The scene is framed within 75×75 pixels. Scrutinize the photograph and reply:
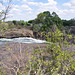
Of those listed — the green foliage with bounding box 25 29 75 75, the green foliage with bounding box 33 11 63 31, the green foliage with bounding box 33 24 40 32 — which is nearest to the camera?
the green foliage with bounding box 25 29 75 75

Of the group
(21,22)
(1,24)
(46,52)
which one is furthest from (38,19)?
(46,52)

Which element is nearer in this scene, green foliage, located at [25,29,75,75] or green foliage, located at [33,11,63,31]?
green foliage, located at [25,29,75,75]

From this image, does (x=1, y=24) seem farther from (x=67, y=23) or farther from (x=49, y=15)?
(x=67, y=23)

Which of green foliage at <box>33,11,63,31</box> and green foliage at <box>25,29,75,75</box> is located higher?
green foliage at <box>33,11,63,31</box>

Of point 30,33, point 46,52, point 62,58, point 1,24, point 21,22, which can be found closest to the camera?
point 62,58

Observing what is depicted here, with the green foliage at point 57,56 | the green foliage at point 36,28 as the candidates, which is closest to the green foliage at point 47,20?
the green foliage at point 36,28

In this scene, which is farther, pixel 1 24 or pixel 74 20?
pixel 74 20

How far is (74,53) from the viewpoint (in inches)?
156

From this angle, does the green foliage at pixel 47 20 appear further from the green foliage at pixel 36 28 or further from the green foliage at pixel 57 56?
the green foliage at pixel 57 56

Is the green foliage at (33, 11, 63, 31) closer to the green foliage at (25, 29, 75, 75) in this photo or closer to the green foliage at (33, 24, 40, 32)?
the green foliage at (33, 24, 40, 32)

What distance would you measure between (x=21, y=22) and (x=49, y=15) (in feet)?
24.2

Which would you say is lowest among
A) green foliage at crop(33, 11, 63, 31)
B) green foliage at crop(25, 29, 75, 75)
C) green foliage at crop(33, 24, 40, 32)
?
green foliage at crop(25, 29, 75, 75)

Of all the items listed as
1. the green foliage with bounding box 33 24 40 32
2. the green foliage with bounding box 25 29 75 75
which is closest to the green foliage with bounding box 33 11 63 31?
the green foliage with bounding box 33 24 40 32

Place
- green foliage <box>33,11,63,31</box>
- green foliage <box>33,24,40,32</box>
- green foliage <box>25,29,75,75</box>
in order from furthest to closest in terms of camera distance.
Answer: green foliage <box>33,24,40,32</box>
green foliage <box>33,11,63,31</box>
green foliage <box>25,29,75,75</box>
